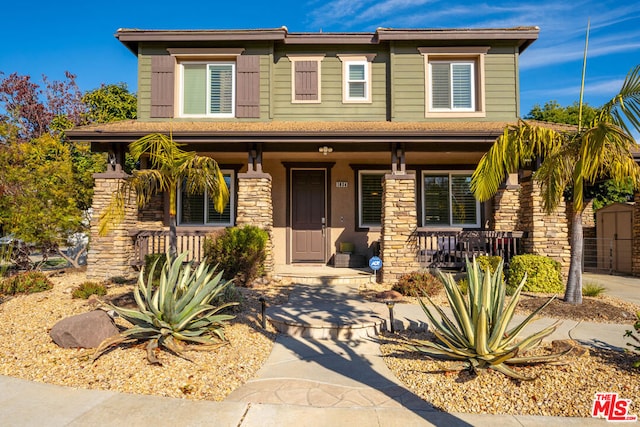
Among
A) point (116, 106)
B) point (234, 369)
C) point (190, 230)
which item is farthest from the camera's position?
point (116, 106)

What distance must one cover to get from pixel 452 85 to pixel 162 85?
28.4ft

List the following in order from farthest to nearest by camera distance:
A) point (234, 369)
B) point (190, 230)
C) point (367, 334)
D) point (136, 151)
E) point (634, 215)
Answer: point (634, 215)
point (190, 230)
point (136, 151)
point (367, 334)
point (234, 369)

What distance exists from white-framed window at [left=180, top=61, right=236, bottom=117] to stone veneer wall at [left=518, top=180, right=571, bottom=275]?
28.3ft

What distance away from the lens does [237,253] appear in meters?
8.41

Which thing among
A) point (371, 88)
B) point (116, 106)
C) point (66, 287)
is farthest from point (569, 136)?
point (116, 106)

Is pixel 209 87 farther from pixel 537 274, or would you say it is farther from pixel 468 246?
pixel 537 274

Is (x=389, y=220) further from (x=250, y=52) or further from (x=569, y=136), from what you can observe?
(x=250, y=52)

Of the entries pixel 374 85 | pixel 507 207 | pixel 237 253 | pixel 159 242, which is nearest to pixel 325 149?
pixel 374 85

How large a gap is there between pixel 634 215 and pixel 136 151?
1298 centimetres

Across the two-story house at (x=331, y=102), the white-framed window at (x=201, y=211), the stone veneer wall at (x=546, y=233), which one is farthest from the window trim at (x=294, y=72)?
the stone veneer wall at (x=546, y=233)

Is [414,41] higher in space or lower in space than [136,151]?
higher

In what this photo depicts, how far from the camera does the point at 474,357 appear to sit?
3.88 meters

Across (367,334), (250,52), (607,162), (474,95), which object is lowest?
(367,334)

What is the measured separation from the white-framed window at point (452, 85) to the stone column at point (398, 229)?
3.58 metres
